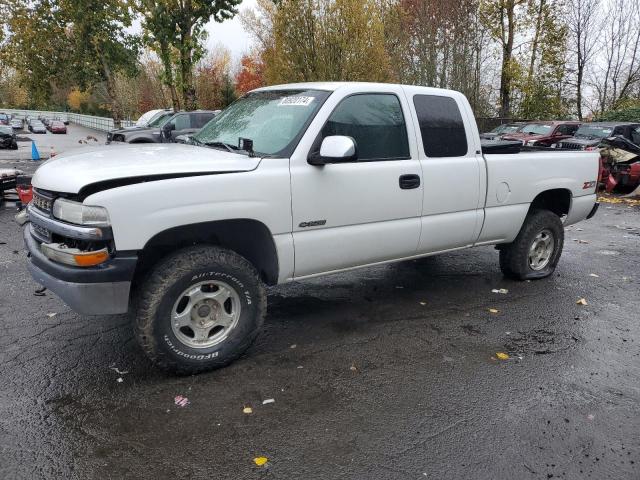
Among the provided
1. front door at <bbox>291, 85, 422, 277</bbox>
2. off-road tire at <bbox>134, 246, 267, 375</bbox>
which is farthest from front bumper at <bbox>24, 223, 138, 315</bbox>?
front door at <bbox>291, 85, 422, 277</bbox>

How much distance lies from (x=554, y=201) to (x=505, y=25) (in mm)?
24354

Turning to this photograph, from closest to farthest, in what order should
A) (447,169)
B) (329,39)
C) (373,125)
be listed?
(373,125)
(447,169)
(329,39)

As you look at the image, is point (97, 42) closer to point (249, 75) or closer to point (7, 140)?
point (7, 140)

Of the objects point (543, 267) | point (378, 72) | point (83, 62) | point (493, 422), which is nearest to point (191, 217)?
point (493, 422)

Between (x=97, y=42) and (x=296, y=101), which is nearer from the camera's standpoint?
(x=296, y=101)

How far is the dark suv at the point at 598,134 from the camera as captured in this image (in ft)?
42.8

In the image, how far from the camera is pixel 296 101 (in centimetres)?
411

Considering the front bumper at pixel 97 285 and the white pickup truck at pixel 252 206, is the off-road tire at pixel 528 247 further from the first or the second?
the front bumper at pixel 97 285

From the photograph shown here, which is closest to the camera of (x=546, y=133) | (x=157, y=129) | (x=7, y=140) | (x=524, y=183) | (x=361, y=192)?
(x=361, y=192)

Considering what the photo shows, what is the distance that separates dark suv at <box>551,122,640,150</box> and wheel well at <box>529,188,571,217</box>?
310 inches

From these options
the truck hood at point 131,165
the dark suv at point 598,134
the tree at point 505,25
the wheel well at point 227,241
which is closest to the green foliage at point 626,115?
the tree at point 505,25

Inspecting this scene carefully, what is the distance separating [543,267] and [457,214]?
1.87 m

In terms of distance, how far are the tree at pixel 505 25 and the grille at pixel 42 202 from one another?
85.6ft

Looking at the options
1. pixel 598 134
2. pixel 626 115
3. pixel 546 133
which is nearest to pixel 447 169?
pixel 598 134
